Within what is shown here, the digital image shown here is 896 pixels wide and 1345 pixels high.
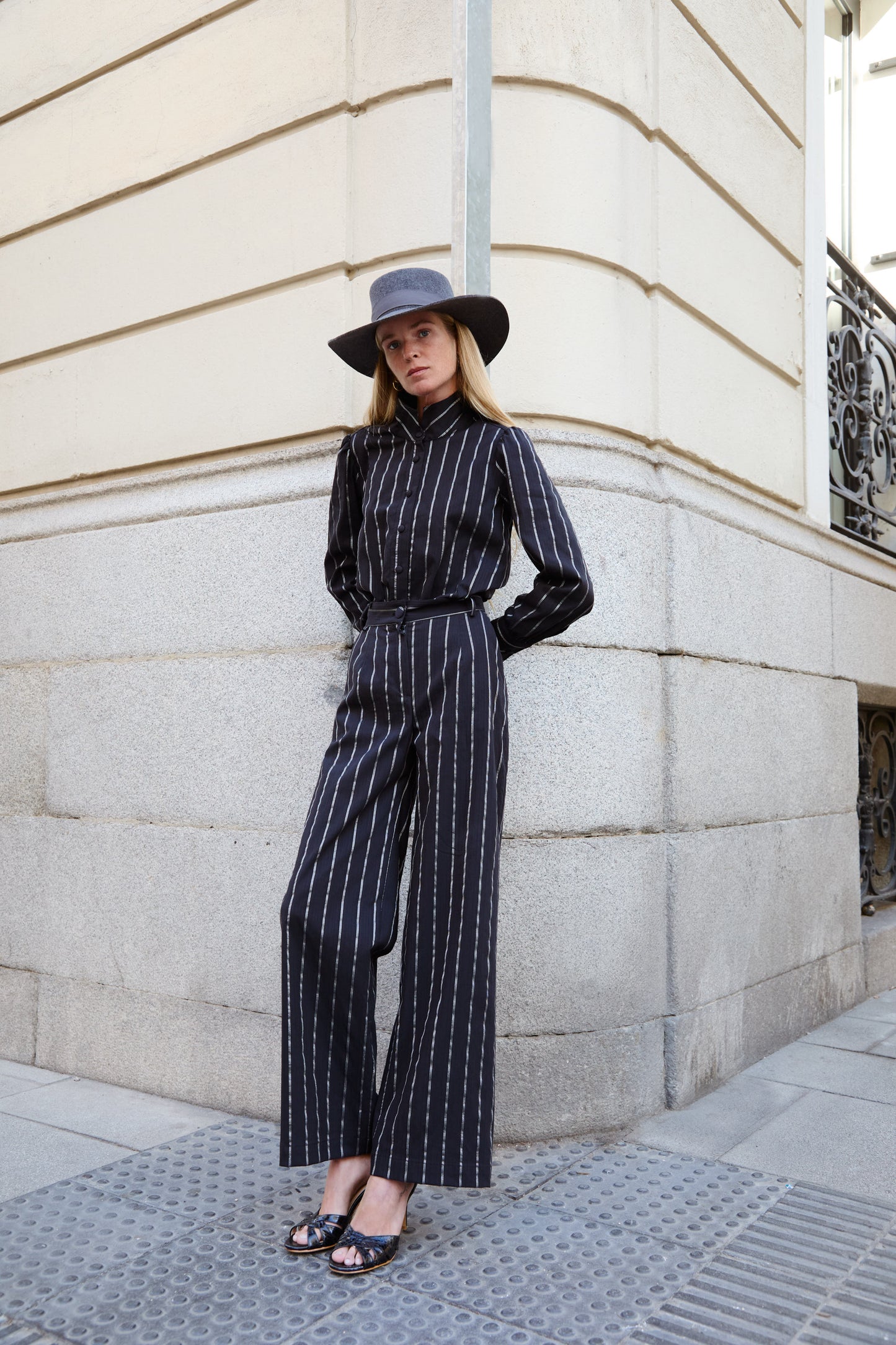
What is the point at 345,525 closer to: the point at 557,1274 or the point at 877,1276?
the point at 557,1274

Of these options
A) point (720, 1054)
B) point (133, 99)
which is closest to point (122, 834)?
point (720, 1054)

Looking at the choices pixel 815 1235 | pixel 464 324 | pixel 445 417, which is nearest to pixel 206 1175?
pixel 815 1235

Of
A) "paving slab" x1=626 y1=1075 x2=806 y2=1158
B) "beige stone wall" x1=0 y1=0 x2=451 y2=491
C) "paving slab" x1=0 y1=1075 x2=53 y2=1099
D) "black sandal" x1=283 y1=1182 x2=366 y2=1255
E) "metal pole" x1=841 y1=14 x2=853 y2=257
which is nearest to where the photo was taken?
"black sandal" x1=283 y1=1182 x2=366 y2=1255

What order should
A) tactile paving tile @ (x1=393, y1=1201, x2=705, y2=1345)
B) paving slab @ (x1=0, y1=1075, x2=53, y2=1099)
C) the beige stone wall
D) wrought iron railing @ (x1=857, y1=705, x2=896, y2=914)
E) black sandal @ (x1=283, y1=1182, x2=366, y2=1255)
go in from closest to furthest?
tactile paving tile @ (x1=393, y1=1201, x2=705, y2=1345) → black sandal @ (x1=283, y1=1182, x2=366, y2=1255) → the beige stone wall → paving slab @ (x1=0, y1=1075, x2=53, y2=1099) → wrought iron railing @ (x1=857, y1=705, x2=896, y2=914)

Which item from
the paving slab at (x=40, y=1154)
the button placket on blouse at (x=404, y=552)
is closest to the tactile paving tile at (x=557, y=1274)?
the paving slab at (x=40, y=1154)

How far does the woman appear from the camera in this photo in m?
2.53

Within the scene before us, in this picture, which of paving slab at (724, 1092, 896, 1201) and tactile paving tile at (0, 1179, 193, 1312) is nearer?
tactile paving tile at (0, 1179, 193, 1312)

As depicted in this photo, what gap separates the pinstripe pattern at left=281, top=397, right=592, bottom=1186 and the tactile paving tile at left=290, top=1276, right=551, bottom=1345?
0.27m

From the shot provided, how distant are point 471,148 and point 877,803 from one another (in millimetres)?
4447

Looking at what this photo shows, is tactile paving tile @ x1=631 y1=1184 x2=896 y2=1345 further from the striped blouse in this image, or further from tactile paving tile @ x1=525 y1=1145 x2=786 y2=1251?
the striped blouse

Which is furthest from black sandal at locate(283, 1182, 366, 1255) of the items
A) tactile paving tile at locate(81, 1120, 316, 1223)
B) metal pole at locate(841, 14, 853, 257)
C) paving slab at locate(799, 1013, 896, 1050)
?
metal pole at locate(841, 14, 853, 257)

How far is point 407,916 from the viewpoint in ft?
8.80

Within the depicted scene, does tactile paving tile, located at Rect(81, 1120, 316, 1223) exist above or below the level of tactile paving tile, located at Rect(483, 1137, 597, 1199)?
above

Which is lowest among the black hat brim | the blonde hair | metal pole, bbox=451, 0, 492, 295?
the blonde hair
